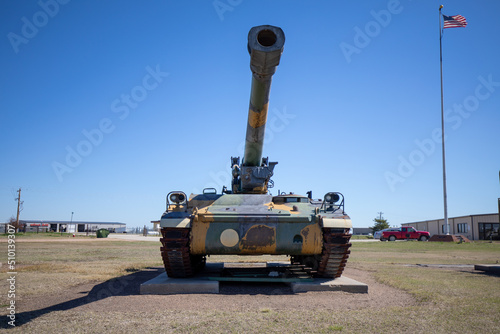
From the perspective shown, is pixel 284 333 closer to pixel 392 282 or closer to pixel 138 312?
pixel 138 312

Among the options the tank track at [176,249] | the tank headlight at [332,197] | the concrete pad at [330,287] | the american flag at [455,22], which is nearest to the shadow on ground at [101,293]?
the tank track at [176,249]

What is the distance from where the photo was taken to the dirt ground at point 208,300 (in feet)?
19.5

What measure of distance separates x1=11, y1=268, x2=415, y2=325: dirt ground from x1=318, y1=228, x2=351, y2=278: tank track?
76 cm

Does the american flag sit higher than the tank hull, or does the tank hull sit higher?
the american flag

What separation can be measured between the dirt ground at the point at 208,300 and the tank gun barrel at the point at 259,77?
319 centimetres

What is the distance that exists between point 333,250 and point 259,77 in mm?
3543

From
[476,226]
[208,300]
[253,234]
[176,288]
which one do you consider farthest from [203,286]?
[476,226]

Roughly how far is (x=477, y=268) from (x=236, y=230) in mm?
7923

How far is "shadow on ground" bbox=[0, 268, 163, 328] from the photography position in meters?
5.35

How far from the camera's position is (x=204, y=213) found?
7992mm

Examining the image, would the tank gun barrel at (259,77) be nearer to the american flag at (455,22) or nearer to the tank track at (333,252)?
the tank track at (333,252)

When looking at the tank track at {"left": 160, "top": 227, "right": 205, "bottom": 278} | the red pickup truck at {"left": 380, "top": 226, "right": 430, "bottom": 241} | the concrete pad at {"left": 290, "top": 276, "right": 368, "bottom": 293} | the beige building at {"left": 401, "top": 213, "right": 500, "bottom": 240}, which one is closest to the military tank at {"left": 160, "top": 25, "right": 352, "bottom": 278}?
the tank track at {"left": 160, "top": 227, "right": 205, "bottom": 278}

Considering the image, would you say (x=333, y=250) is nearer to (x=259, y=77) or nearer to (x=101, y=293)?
(x=259, y=77)

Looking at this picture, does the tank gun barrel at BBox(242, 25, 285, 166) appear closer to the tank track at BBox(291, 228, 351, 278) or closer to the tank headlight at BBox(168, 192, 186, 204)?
the tank headlight at BBox(168, 192, 186, 204)
